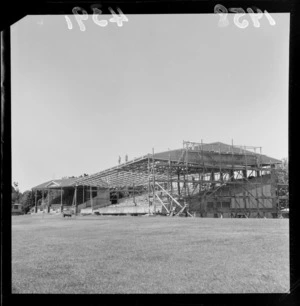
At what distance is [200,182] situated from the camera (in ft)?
59.3

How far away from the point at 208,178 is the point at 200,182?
2.12 metres

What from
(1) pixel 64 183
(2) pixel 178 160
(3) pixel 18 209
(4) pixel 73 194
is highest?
(2) pixel 178 160

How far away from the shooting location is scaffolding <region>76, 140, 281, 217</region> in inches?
695

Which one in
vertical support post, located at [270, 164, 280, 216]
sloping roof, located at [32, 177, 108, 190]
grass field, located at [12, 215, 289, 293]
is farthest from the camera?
sloping roof, located at [32, 177, 108, 190]

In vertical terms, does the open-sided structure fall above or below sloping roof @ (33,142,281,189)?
below

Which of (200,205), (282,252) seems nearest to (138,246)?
(282,252)

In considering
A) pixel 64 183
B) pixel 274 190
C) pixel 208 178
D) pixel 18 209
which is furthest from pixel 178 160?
pixel 18 209

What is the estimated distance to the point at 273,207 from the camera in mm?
19688

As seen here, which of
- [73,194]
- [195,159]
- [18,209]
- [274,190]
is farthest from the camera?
[73,194]

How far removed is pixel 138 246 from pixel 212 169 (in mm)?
13130

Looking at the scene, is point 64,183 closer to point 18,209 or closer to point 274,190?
point 18,209

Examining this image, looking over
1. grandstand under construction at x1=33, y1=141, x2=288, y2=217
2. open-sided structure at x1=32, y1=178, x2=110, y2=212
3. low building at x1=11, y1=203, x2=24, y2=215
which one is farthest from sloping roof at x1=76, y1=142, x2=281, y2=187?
low building at x1=11, y1=203, x2=24, y2=215

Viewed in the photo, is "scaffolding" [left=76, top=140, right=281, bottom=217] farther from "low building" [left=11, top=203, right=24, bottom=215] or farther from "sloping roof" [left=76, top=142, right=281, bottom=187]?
"low building" [left=11, top=203, right=24, bottom=215]

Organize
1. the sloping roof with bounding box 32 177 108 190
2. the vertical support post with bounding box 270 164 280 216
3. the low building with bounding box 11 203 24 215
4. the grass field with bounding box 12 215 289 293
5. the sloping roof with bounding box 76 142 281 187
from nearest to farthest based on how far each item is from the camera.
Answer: the grass field with bounding box 12 215 289 293, the low building with bounding box 11 203 24 215, the sloping roof with bounding box 76 142 281 187, the vertical support post with bounding box 270 164 280 216, the sloping roof with bounding box 32 177 108 190
